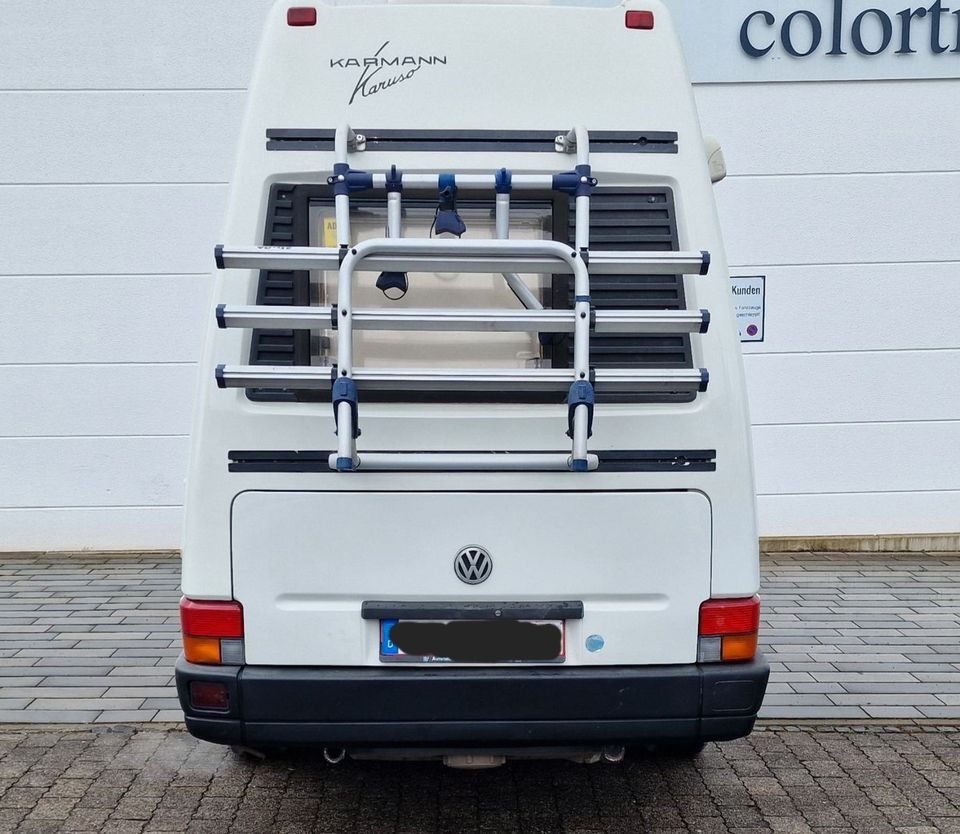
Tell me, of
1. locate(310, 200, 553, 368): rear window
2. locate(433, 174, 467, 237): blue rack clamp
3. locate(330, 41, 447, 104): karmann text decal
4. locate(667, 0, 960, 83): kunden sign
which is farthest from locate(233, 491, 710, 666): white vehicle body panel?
locate(667, 0, 960, 83): kunden sign

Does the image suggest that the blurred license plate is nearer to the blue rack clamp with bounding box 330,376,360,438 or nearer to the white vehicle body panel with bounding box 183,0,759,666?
the white vehicle body panel with bounding box 183,0,759,666

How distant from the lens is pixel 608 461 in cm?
309

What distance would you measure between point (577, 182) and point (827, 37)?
502 cm

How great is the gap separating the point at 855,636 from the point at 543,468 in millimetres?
3523

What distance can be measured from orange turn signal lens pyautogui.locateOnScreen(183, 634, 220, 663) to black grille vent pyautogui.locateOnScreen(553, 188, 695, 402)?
1325 millimetres

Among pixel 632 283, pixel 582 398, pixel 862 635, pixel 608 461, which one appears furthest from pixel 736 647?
pixel 862 635

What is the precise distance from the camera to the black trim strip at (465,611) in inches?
120

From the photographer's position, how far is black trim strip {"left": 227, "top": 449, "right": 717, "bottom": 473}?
10.0ft

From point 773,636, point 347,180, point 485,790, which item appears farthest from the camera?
point 773,636

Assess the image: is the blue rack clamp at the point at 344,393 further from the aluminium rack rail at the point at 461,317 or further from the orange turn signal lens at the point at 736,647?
the orange turn signal lens at the point at 736,647

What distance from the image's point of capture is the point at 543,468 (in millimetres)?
2967

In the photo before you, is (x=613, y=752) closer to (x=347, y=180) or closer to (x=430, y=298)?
(x=430, y=298)

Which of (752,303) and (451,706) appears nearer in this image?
(451,706)

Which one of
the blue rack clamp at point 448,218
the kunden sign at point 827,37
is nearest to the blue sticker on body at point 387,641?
the blue rack clamp at point 448,218
